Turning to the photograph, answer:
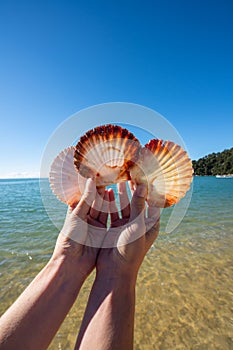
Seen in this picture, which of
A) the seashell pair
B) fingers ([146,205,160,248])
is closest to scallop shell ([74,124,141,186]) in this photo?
→ the seashell pair

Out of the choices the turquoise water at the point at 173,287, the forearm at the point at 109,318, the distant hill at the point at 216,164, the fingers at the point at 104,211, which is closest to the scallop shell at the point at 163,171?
the fingers at the point at 104,211

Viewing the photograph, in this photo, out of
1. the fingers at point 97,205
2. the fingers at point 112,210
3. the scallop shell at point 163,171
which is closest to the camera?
the scallop shell at point 163,171

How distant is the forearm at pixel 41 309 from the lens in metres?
1.39

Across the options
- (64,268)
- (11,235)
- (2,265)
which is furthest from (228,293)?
(11,235)

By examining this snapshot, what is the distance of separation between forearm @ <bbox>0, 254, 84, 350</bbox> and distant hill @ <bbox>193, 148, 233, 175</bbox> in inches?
4102

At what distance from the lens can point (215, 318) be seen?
2918 mm

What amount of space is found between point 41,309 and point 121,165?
156 cm

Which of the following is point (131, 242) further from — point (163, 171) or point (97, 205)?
point (163, 171)

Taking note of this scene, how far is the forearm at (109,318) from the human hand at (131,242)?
114mm

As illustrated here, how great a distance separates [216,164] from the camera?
350 feet

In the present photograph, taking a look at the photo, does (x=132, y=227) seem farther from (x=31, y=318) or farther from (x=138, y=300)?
(x=138, y=300)

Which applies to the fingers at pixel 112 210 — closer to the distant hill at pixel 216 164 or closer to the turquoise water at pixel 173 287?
the turquoise water at pixel 173 287

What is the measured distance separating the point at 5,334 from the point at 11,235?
278 inches

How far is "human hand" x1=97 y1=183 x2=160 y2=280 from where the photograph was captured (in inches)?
71.1
